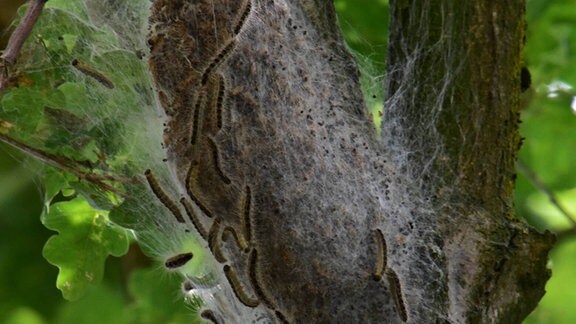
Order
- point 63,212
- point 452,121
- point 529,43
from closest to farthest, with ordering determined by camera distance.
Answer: point 452,121
point 63,212
point 529,43

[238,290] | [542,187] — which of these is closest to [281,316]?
[238,290]

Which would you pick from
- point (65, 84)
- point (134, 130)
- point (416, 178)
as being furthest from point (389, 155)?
point (65, 84)

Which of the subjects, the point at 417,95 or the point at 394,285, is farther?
the point at 417,95

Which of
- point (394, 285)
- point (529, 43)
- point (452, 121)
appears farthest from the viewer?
point (529, 43)

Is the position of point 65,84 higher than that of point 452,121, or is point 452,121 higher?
point 452,121

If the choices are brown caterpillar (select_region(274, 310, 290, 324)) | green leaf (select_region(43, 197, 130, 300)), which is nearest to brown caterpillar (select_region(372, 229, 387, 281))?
brown caterpillar (select_region(274, 310, 290, 324))

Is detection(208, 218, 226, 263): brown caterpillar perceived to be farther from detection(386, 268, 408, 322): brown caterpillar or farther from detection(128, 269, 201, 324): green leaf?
detection(128, 269, 201, 324): green leaf

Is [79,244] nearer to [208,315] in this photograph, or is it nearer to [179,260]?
[179,260]

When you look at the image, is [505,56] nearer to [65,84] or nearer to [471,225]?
[471,225]
